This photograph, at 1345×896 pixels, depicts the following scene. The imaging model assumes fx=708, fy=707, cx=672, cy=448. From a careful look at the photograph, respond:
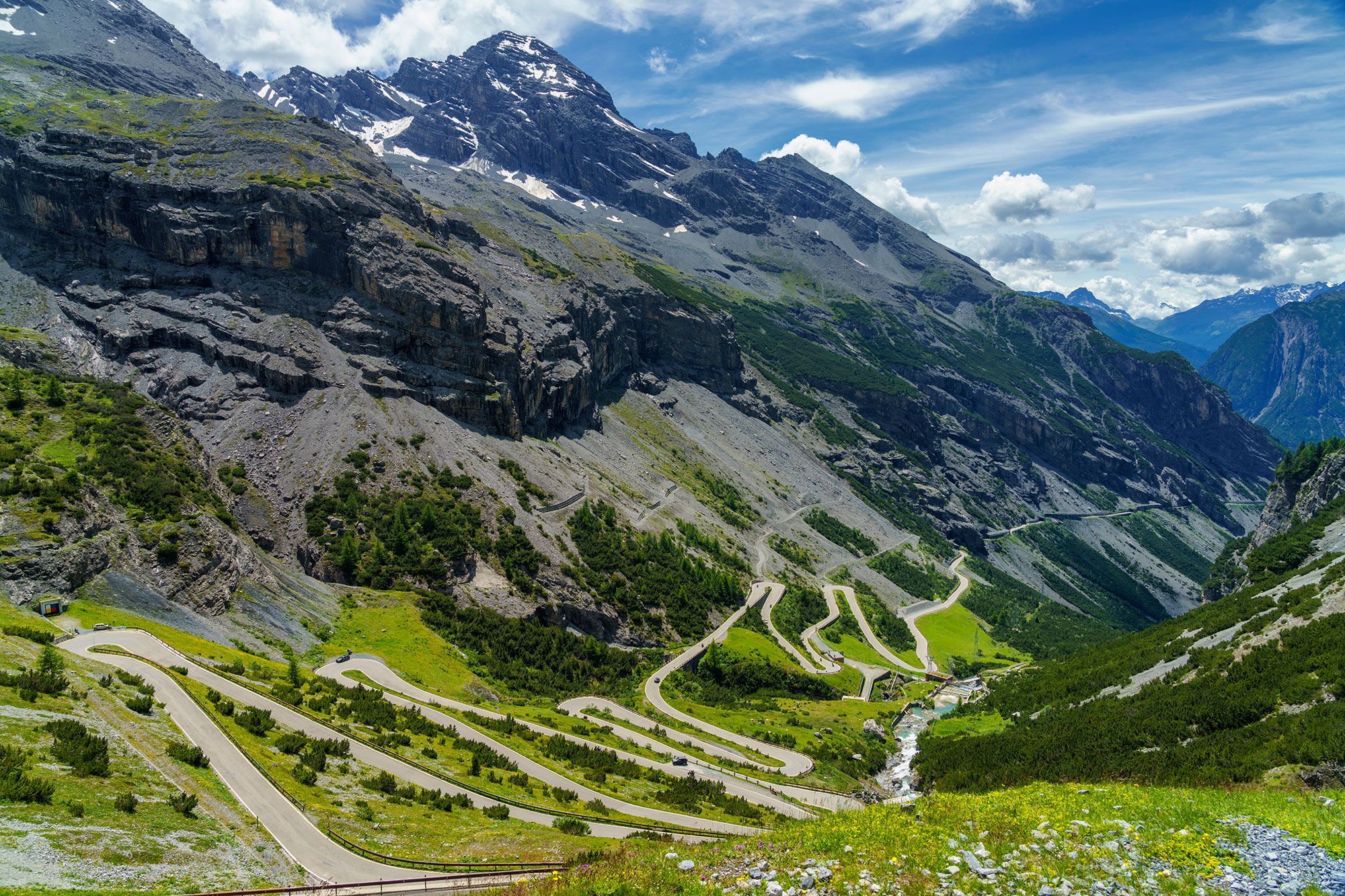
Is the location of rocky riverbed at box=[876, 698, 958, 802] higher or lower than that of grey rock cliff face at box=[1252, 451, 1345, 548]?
lower

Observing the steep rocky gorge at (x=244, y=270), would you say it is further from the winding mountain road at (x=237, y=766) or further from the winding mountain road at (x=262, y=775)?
the winding mountain road at (x=262, y=775)

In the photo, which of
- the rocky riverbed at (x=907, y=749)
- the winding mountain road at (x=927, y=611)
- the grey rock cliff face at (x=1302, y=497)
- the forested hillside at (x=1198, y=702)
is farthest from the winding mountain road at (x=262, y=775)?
the winding mountain road at (x=927, y=611)

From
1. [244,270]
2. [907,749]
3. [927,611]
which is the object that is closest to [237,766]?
[907,749]

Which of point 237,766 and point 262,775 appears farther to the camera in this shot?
point 237,766

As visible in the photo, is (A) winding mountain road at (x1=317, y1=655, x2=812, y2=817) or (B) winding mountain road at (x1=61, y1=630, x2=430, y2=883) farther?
(A) winding mountain road at (x1=317, y1=655, x2=812, y2=817)

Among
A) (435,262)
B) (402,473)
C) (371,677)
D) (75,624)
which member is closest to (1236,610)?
(371,677)

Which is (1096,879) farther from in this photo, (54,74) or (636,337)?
(54,74)

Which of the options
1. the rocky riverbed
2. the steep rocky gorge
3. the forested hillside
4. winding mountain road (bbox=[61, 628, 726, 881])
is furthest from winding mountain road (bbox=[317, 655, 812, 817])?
the steep rocky gorge

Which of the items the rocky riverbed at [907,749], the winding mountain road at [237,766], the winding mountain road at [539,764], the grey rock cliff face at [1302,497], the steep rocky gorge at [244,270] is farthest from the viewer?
the steep rocky gorge at [244,270]

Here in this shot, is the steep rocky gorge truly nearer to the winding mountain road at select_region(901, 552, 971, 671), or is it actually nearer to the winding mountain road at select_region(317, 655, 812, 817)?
the winding mountain road at select_region(317, 655, 812, 817)

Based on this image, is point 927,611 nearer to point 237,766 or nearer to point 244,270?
point 244,270

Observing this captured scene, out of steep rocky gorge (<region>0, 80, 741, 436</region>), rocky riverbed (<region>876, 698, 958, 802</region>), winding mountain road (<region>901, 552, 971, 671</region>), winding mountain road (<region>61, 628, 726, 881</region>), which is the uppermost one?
steep rocky gorge (<region>0, 80, 741, 436</region>)
